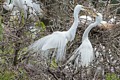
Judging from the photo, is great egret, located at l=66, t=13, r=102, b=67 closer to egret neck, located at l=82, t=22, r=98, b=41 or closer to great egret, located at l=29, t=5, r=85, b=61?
egret neck, located at l=82, t=22, r=98, b=41

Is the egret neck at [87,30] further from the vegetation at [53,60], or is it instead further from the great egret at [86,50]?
the vegetation at [53,60]

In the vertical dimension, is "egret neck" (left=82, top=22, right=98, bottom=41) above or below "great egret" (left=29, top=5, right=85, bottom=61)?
above

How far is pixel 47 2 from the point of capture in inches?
175

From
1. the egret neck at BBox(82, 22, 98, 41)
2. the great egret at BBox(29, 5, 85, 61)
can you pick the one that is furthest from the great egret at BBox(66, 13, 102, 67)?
the great egret at BBox(29, 5, 85, 61)

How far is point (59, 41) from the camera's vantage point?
3395 millimetres

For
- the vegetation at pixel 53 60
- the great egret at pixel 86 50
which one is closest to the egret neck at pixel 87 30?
the great egret at pixel 86 50

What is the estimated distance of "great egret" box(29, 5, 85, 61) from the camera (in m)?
3.23

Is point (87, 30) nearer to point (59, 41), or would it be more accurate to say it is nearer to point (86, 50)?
point (86, 50)

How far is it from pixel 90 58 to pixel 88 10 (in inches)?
19.1

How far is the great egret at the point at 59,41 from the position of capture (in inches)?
127

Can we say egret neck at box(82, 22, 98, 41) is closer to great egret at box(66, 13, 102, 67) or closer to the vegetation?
great egret at box(66, 13, 102, 67)

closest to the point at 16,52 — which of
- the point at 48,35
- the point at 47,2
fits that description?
the point at 48,35

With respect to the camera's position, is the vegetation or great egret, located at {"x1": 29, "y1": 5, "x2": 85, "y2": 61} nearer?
the vegetation

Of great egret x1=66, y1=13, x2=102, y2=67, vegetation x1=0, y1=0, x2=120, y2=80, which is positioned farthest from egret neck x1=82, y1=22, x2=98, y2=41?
vegetation x1=0, y1=0, x2=120, y2=80
